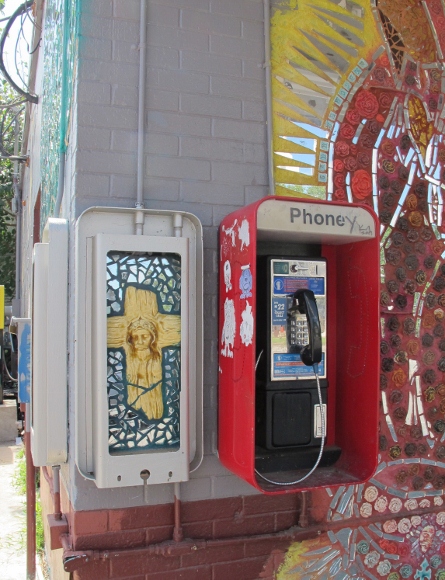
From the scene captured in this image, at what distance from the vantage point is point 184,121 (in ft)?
8.09

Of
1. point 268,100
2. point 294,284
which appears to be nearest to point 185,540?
point 294,284

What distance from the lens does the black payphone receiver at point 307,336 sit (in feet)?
7.22

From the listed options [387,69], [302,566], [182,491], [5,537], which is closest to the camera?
[182,491]

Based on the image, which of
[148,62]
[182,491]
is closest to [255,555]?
[182,491]

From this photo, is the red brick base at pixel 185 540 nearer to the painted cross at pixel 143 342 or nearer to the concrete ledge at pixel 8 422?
the painted cross at pixel 143 342

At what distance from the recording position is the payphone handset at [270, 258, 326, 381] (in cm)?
224

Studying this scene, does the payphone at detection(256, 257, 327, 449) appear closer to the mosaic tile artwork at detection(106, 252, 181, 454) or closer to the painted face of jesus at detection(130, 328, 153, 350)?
the mosaic tile artwork at detection(106, 252, 181, 454)

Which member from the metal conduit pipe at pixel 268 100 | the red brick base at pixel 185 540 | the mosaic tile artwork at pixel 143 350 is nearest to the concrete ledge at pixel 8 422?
the red brick base at pixel 185 540

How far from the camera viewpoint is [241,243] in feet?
7.24

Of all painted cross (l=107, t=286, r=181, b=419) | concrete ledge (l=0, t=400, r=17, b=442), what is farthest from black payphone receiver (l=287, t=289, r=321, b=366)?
concrete ledge (l=0, t=400, r=17, b=442)

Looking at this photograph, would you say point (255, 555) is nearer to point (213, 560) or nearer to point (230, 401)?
point (213, 560)

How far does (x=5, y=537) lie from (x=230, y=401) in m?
2.96

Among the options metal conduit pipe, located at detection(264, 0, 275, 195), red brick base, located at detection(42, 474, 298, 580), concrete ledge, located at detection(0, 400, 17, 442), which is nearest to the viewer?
red brick base, located at detection(42, 474, 298, 580)

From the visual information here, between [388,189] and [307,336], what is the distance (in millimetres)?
957
